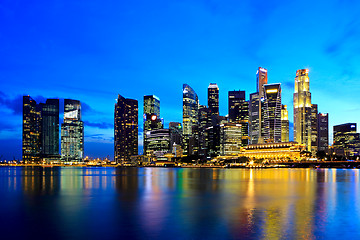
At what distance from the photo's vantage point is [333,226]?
3294 centimetres

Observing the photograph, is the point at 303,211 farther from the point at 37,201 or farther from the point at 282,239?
the point at 37,201

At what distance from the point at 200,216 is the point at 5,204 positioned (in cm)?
2877

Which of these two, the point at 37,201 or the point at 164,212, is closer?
the point at 164,212

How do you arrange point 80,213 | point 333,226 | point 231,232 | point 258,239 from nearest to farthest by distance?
point 258,239 → point 231,232 → point 333,226 → point 80,213

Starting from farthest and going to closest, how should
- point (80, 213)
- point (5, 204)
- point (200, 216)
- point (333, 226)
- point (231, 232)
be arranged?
point (5, 204) < point (80, 213) < point (200, 216) < point (333, 226) < point (231, 232)

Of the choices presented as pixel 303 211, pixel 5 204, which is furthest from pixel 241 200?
pixel 5 204

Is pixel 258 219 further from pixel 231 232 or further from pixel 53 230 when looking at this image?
pixel 53 230

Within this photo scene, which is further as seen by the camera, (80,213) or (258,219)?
(80,213)

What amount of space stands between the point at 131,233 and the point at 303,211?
2134 centimetres

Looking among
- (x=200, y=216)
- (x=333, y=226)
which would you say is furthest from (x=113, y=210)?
(x=333, y=226)

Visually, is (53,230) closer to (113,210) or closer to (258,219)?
(113,210)

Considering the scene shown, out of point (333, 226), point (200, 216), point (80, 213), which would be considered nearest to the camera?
point (333, 226)

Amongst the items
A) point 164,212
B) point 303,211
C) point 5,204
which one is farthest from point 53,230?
point 303,211

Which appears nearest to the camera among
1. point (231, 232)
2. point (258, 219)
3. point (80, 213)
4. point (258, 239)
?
point (258, 239)
